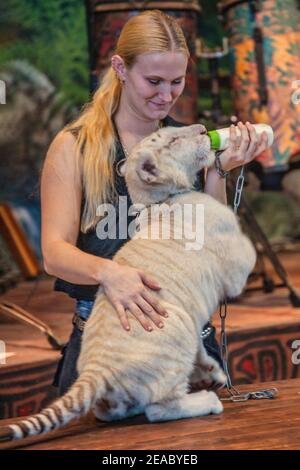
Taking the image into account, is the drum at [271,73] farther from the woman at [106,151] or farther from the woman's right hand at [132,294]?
the woman's right hand at [132,294]

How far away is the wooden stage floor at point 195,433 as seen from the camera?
1.50m

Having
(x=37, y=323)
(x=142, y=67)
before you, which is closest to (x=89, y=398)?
(x=142, y=67)

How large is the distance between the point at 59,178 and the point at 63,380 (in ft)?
1.60

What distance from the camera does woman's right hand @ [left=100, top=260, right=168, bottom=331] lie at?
5.30 feet

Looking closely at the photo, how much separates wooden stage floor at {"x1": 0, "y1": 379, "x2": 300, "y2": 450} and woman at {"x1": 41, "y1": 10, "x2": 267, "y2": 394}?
0.30 m

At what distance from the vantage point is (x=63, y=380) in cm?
202

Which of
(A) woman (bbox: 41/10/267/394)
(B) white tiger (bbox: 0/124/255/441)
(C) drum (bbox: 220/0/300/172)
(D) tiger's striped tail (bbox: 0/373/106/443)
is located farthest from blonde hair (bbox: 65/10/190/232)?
(C) drum (bbox: 220/0/300/172)

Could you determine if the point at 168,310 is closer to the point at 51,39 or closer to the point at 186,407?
the point at 186,407

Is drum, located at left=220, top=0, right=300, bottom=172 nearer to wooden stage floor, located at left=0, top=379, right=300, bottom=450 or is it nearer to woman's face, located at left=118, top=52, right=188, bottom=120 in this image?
woman's face, located at left=118, top=52, right=188, bottom=120

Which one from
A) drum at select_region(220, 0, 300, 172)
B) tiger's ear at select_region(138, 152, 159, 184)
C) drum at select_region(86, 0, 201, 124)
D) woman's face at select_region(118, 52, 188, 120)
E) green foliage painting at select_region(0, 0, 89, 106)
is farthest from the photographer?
green foliage painting at select_region(0, 0, 89, 106)

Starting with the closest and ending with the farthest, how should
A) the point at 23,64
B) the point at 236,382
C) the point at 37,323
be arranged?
the point at 236,382 < the point at 37,323 < the point at 23,64

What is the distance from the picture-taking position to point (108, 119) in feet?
6.56

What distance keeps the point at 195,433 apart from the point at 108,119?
797mm
